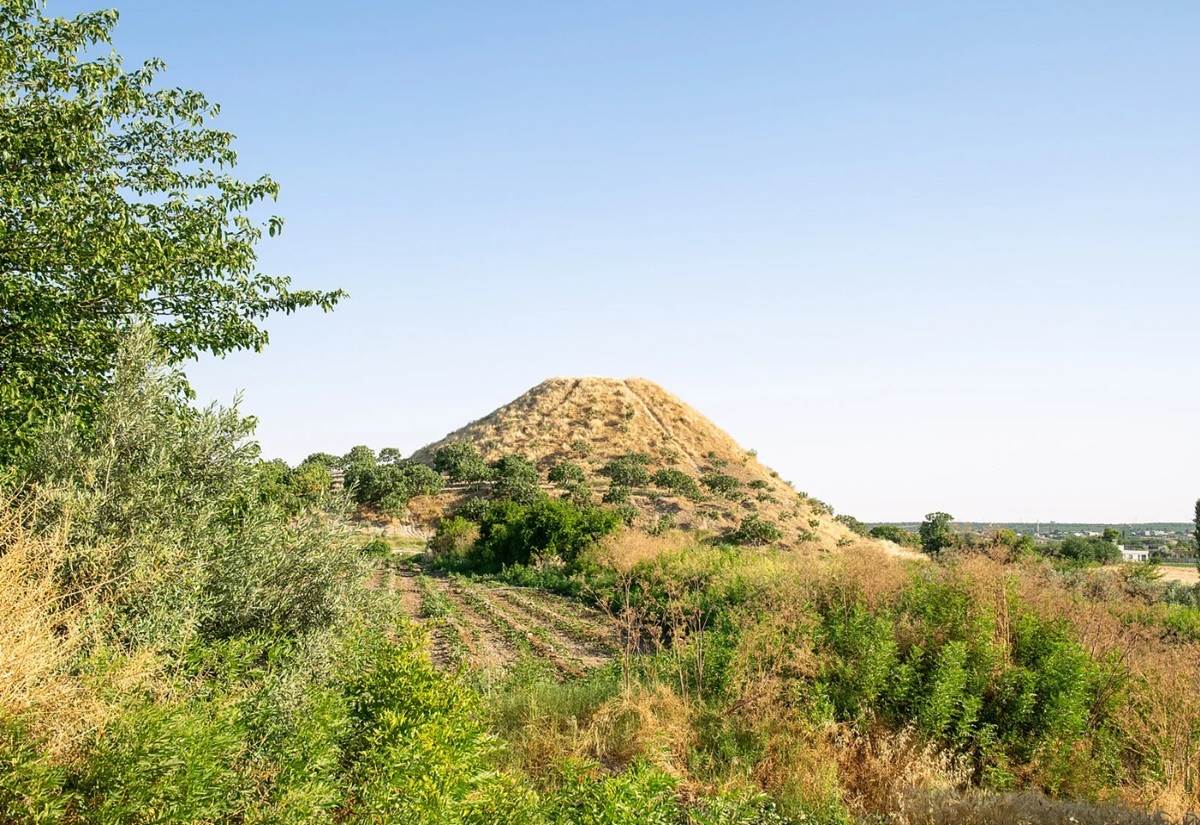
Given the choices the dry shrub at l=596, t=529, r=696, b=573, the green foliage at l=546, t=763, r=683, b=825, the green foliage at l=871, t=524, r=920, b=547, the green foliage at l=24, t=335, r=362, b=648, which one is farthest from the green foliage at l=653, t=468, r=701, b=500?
the green foliage at l=546, t=763, r=683, b=825

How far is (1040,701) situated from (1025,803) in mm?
2460

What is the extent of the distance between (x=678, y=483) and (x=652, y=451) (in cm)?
920

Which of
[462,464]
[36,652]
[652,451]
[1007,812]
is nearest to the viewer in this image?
[36,652]

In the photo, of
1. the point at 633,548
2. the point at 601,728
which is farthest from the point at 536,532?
the point at 601,728

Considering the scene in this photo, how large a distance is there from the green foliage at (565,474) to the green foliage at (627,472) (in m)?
1.95

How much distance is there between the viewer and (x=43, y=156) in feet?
26.8

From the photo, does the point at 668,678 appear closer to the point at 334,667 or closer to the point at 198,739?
the point at 334,667

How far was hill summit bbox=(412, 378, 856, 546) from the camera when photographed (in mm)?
45531

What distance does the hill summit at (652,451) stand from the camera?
1793 inches

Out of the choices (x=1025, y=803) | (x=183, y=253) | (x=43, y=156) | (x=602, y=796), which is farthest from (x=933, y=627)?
(x=43, y=156)

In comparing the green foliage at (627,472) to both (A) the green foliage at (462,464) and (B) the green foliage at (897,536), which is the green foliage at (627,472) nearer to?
(A) the green foliage at (462,464)

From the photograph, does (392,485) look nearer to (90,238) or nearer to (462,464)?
(462,464)

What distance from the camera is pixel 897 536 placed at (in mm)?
52031

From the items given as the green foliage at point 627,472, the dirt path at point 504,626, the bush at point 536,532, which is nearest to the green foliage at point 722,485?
the green foliage at point 627,472
